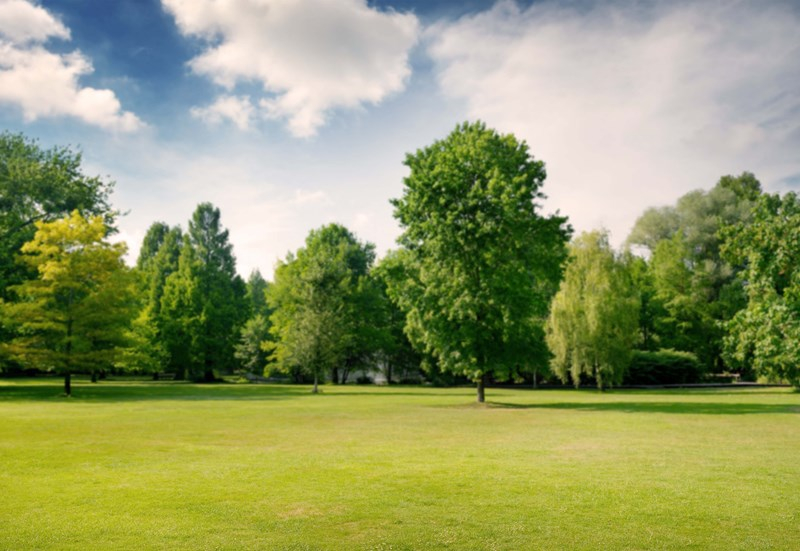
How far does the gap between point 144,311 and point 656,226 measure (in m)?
61.5

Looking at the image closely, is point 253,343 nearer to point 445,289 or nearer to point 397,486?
point 445,289

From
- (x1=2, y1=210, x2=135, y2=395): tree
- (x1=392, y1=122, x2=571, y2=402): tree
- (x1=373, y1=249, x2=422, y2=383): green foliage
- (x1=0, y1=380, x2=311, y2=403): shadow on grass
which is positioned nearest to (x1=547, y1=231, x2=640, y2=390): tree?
(x1=392, y1=122, x2=571, y2=402): tree

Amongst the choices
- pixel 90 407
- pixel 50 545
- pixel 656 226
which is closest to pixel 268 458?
pixel 50 545

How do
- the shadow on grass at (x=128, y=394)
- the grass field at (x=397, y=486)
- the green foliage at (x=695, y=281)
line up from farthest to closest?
the green foliage at (x=695, y=281), the shadow on grass at (x=128, y=394), the grass field at (x=397, y=486)

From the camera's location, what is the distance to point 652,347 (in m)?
69.1

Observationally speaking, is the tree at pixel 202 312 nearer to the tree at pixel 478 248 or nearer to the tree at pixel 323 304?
the tree at pixel 323 304

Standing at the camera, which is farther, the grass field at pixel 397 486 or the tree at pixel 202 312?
the tree at pixel 202 312

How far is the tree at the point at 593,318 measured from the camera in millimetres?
50000

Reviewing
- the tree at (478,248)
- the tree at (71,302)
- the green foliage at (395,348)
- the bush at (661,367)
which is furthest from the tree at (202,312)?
the bush at (661,367)

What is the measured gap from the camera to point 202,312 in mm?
74688

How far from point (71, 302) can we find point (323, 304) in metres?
18.2

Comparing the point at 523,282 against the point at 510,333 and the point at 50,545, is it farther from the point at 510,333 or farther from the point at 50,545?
the point at 50,545

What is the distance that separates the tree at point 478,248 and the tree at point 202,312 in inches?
1787

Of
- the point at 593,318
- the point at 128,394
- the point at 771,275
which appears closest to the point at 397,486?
the point at 771,275
